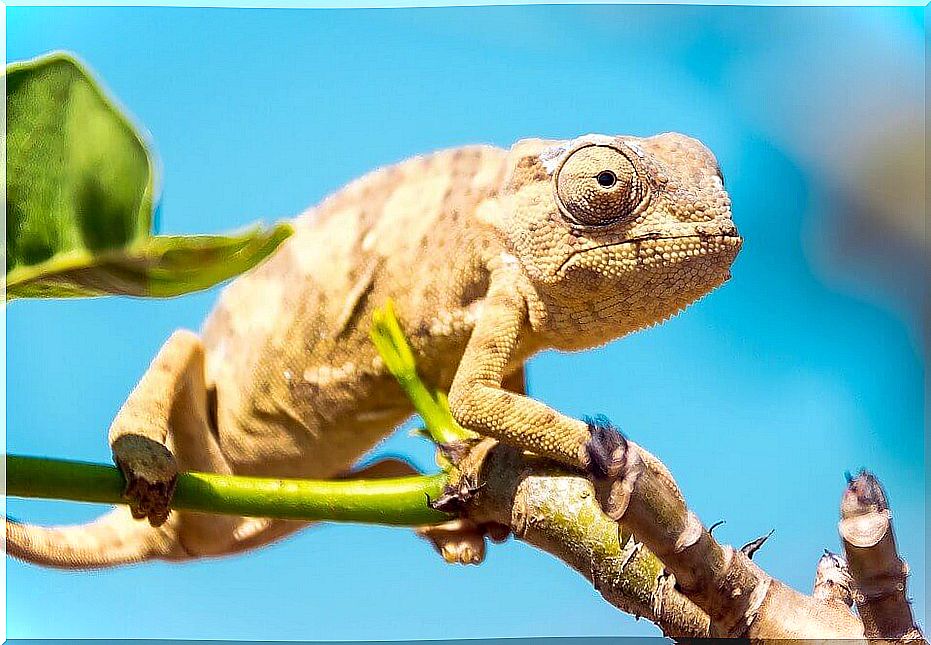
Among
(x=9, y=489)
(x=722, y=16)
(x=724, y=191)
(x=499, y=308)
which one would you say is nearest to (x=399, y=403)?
(x=499, y=308)

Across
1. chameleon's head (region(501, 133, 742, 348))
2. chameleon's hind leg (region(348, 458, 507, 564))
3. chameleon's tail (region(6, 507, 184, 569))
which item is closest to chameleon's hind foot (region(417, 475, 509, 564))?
chameleon's hind leg (region(348, 458, 507, 564))

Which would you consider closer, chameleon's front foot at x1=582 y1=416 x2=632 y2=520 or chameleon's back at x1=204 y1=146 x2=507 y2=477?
chameleon's front foot at x1=582 y1=416 x2=632 y2=520

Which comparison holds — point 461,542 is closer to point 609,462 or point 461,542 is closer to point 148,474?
point 148,474

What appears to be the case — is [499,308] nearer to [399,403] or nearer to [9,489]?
[399,403]

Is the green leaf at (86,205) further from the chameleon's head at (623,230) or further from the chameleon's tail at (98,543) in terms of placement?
the chameleon's tail at (98,543)

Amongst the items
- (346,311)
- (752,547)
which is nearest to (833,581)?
(752,547)

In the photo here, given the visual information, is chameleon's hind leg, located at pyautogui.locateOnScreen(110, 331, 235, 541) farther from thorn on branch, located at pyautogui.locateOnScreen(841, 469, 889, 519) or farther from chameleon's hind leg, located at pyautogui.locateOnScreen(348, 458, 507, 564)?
thorn on branch, located at pyautogui.locateOnScreen(841, 469, 889, 519)
